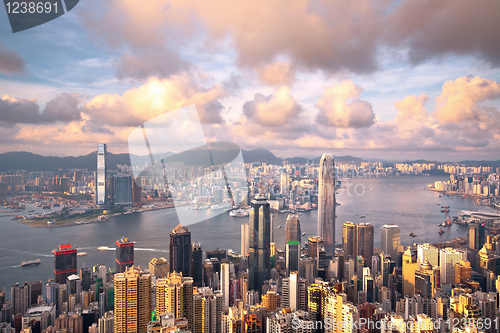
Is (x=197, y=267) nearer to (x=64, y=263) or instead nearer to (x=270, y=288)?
(x=270, y=288)

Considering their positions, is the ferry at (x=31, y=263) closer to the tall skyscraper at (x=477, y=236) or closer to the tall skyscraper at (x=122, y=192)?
the tall skyscraper at (x=122, y=192)

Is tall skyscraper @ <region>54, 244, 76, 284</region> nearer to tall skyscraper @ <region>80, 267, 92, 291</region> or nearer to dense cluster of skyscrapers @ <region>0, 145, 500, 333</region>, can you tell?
dense cluster of skyscrapers @ <region>0, 145, 500, 333</region>

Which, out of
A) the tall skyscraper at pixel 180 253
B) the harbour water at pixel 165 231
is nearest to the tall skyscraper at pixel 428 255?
the harbour water at pixel 165 231

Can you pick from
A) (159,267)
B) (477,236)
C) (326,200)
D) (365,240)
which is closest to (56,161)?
(159,267)

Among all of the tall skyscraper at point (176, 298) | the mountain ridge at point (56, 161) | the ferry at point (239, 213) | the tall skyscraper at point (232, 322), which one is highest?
the mountain ridge at point (56, 161)

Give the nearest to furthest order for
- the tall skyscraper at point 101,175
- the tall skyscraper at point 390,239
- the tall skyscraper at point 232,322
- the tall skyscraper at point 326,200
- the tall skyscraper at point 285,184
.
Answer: the tall skyscraper at point 232,322 < the tall skyscraper at point 101,175 < the tall skyscraper at point 390,239 < the tall skyscraper at point 326,200 < the tall skyscraper at point 285,184

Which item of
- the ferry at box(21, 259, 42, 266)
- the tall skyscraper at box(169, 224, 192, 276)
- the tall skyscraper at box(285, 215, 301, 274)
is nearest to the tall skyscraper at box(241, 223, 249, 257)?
the tall skyscraper at box(285, 215, 301, 274)
